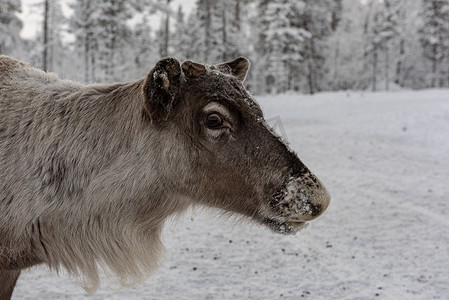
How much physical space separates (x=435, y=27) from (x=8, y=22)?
38390mm

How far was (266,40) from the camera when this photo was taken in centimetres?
3303

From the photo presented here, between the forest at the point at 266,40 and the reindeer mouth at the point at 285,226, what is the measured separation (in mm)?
22392

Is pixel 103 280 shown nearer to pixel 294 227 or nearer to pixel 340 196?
pixel 294 227

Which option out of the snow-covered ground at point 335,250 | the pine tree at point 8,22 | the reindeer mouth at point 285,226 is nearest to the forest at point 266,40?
the pine tree at point 8,22

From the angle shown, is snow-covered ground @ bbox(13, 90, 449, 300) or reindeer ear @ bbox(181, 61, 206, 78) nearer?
reindeer ear @ bbox(181, 61, 206, 78)

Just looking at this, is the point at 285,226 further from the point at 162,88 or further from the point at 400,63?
the point at 400,63

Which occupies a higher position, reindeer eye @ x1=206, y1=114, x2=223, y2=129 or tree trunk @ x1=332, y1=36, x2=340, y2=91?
tree trunk @ x1=332, y1=36, x2=340, y2=91

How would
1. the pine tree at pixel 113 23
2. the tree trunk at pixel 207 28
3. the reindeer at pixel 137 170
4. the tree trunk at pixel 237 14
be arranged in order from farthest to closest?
the tree trunk at pixel 237 14 → the tree trunk at pixel 207 28 → the pine tree at pixel 113 23 → the reindeer at pixel 137 170

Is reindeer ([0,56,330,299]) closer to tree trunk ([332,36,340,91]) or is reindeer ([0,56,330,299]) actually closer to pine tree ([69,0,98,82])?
pine tree ([69,0,98,82])

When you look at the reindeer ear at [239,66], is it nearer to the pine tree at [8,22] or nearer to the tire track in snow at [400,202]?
the tire track in snow at [400,202]

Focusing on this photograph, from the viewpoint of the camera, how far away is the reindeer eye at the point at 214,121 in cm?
255

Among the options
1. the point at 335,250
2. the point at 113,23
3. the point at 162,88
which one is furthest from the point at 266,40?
the point at 162,88

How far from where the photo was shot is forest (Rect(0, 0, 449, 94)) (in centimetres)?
2958

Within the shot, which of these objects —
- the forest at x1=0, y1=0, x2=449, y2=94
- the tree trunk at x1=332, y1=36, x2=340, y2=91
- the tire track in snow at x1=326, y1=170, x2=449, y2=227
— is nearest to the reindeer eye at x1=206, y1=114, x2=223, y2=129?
the tire track in snow at x1=326, y1=170, x2=449, y2=227
